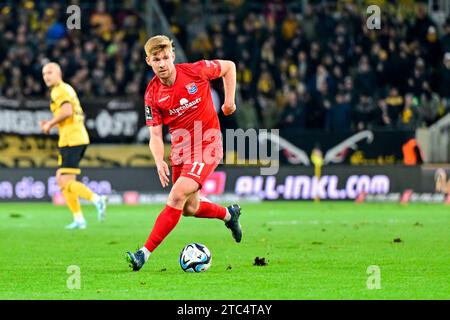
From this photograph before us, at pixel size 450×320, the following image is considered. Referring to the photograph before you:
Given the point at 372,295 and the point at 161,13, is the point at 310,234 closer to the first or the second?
the point at 372,295

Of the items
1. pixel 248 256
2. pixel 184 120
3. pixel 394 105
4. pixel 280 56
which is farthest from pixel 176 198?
pixel 280 56

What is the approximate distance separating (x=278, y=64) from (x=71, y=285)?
18.2 meters

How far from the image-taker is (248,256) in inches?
486


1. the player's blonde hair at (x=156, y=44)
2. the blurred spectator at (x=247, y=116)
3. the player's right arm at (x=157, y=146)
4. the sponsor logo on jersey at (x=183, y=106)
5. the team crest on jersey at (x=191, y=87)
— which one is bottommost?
the blurred spectator at (x=247, y=116)

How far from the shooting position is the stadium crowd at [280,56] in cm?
2580

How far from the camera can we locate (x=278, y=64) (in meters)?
27.3

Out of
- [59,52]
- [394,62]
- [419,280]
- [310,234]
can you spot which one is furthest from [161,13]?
[419,280]

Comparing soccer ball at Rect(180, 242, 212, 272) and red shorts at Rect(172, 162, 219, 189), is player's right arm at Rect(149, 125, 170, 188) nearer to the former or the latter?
red shorts at Rect(172, 162, 219, 189)

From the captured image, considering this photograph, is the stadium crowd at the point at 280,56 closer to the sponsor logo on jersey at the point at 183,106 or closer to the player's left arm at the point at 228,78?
the player's left arm at the point at 228,78

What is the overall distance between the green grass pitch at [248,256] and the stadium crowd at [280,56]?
5.18 meters

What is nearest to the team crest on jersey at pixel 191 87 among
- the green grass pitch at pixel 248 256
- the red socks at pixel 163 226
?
the red socks at pixel 163 226

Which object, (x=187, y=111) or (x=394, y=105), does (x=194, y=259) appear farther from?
(x=394, y=105)
